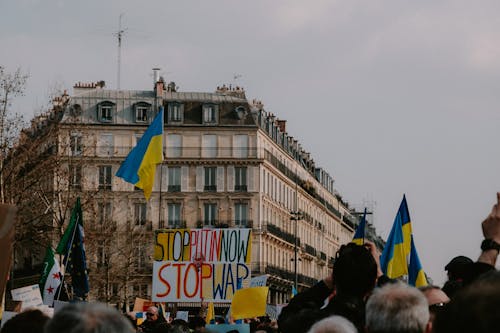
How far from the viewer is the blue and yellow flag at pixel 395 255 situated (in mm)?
14641

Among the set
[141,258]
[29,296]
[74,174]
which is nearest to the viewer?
[29,296]

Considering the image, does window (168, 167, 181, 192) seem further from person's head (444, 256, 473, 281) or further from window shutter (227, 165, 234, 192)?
person's head (444, 256, 473, 281)

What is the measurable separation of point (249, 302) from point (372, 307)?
13.6 m

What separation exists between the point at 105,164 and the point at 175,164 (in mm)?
5313

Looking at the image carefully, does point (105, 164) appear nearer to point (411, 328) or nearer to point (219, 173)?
point (219, 173)

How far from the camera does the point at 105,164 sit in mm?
82000

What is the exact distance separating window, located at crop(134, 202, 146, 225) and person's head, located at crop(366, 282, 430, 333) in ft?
257

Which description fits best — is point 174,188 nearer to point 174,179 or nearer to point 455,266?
point 174,179

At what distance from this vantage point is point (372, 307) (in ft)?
15.4

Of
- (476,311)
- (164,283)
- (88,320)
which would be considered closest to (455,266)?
(88,320)

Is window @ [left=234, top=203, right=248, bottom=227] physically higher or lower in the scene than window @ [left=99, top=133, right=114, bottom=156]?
lower

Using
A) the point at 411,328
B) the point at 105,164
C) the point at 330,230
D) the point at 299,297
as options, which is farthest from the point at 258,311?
the point at 330,230

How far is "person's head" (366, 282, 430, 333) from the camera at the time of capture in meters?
4.59

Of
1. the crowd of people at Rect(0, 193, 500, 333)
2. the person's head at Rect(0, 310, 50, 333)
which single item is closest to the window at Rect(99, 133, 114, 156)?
the crowd of people at Rect(0, 193, 500, 333)
